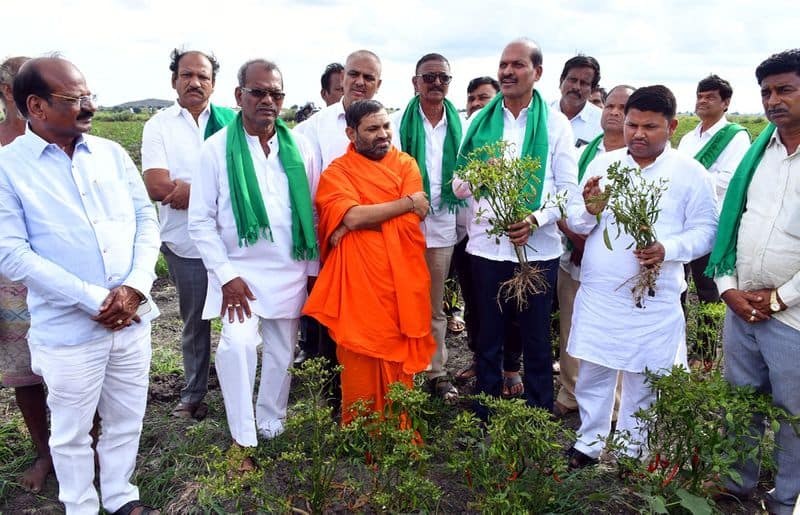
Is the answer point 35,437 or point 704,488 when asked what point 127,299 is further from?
point 704,488

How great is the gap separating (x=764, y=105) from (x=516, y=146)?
1419mm

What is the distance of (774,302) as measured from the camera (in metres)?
3.07

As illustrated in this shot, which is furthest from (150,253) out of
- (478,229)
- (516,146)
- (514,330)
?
(514,330)

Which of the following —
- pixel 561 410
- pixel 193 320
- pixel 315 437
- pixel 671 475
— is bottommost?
pixel 561 410

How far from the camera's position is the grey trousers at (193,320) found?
13.9ft

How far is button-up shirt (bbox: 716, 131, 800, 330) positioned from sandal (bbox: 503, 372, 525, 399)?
6.16ft

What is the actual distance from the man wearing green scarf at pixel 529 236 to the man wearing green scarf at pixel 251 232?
3.69 ft

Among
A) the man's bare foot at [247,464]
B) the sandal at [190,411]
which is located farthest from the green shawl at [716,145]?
the sandal at [190,411]

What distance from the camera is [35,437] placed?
12.0 feet

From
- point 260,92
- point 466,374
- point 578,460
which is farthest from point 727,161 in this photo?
point 260,92

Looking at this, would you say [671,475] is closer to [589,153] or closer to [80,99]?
[589,153]

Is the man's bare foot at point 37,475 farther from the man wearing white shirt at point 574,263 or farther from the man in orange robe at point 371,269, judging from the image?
the man wearing white shirt at point 574,263

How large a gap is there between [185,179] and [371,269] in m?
1.49

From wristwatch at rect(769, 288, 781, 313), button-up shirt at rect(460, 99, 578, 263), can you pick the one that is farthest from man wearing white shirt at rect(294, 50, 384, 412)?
wristwatch at rect(769, 288, 781, 313)
